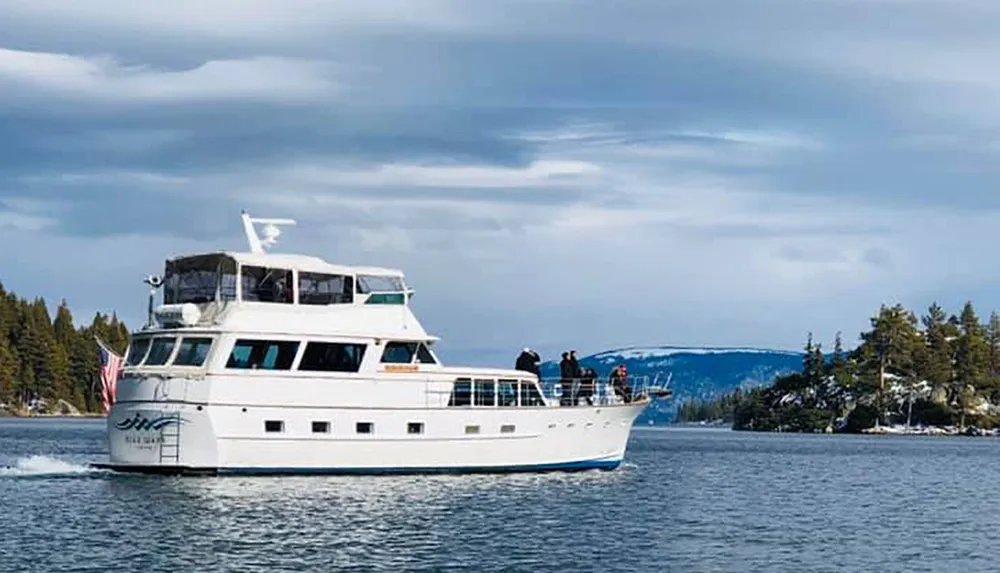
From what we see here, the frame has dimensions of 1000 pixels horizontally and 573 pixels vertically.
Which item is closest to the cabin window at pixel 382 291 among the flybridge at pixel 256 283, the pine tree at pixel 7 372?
the flybridge at pixel 256 283

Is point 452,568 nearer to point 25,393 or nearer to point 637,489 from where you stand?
point 637,489

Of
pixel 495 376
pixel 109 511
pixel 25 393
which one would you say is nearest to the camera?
pixel 109 511

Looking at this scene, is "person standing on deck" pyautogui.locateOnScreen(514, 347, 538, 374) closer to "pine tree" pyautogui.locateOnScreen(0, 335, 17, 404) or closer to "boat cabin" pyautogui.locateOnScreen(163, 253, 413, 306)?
"boat cabin" pyautogui.locateOnScreen(163, 253, 413, 306)

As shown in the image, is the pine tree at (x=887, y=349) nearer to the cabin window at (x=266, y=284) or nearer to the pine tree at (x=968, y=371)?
the pine tree at (x=968, y=371)

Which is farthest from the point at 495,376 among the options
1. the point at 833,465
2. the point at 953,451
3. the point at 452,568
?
the point at 953,451

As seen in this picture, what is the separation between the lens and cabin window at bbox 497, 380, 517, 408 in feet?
156

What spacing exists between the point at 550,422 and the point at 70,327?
463ft

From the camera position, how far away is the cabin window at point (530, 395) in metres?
48.3

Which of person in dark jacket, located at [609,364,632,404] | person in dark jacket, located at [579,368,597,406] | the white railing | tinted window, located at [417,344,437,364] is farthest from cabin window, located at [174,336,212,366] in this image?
person in dark jacket, located at [609,364,632,404]

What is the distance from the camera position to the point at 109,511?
3684 cm

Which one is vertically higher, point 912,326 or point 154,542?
point 912,326

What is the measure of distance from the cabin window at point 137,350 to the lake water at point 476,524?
12.1ft

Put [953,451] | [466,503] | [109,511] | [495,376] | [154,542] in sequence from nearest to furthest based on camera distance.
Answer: [154,542] → [109,511] → [466,503] → [495,376] → [953,451]

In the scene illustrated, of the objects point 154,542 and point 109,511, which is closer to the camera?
point 154,542
